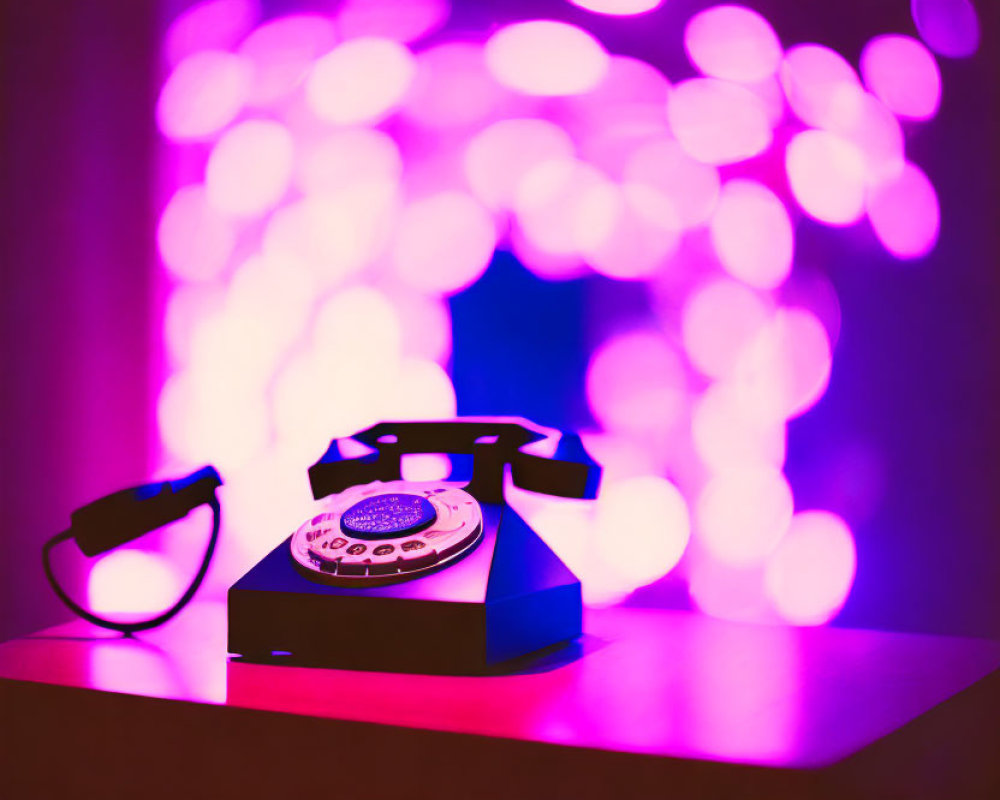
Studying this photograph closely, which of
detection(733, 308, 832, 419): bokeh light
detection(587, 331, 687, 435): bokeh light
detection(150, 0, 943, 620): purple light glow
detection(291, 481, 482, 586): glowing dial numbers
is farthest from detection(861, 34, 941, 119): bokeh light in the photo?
detection(291, 481, 482, 586): glowing dial numbers

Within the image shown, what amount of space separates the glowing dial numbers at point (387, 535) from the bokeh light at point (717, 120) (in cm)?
44

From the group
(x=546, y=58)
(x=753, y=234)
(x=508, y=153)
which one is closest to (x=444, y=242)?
(x=508, y=153)

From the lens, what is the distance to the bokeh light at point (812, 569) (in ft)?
2.91

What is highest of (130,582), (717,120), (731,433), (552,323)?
(717,120)

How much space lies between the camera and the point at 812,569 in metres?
0.90

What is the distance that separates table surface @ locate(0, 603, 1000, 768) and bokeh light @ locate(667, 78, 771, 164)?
0.48 metres

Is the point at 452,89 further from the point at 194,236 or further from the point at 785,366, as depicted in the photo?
the point at 785,366

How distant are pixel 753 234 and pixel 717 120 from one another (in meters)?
0.13

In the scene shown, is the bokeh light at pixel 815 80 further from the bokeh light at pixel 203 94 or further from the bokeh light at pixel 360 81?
the bokeh light at pixel 203 94

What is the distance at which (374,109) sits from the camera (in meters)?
1.07

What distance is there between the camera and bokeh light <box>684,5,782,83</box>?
925mm

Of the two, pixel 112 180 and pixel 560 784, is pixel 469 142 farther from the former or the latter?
pixel 560 784

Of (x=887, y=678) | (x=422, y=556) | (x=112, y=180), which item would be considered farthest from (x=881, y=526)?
(x=112, y=180)

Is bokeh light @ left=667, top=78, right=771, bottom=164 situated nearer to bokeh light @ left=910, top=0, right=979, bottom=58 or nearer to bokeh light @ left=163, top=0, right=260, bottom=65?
bokeh light @ left=910, top=0, right=979, bottom=58
